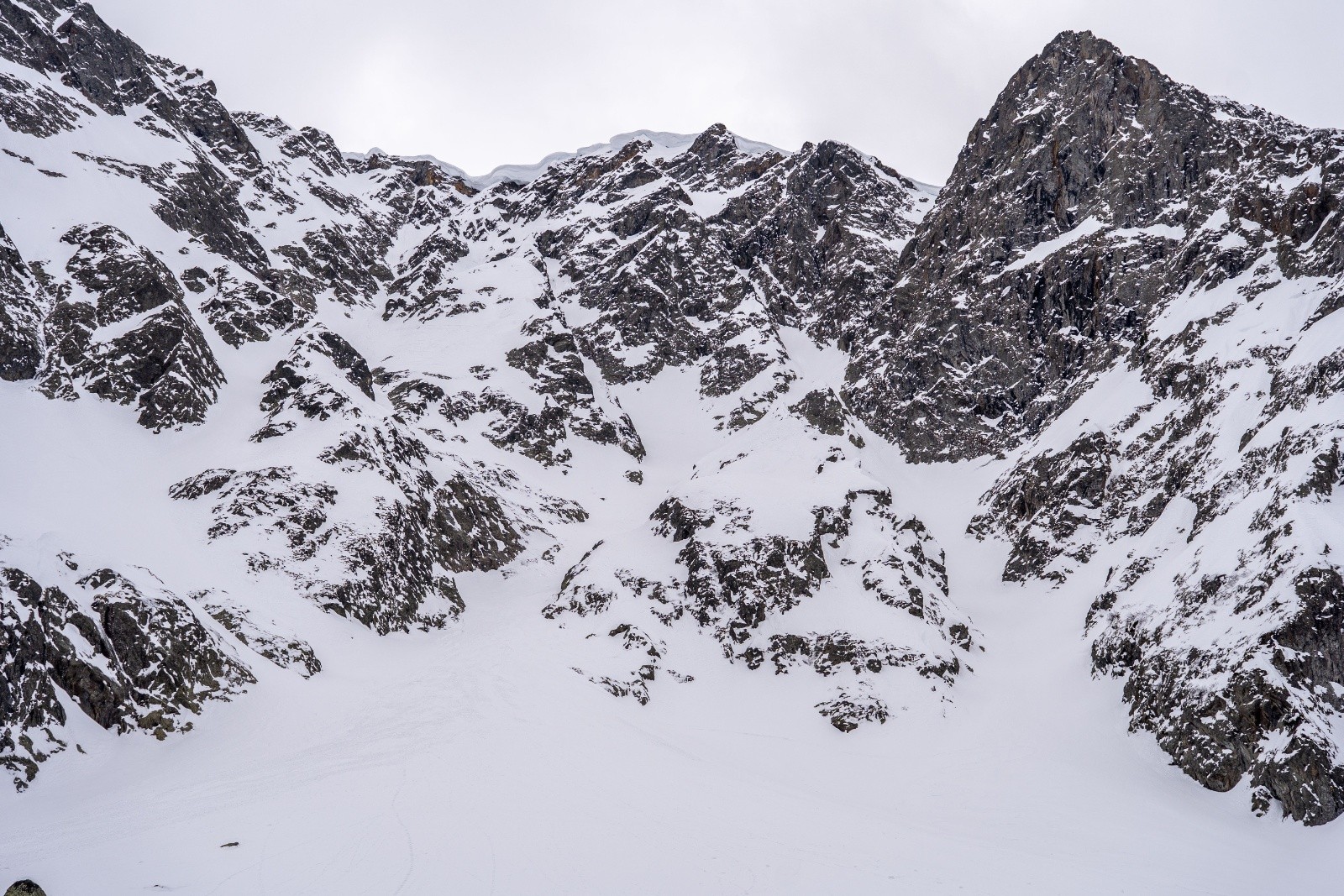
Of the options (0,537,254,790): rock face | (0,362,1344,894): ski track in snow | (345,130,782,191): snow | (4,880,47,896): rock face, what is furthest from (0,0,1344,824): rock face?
(345,130,782,191): snow

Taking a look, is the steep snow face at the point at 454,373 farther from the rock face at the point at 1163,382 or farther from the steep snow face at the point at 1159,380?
the rock face at the point at 1163,382

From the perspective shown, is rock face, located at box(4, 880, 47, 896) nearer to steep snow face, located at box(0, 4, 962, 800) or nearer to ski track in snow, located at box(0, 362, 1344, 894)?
ski track in snow, located at box(0, 362, 1344, 894)

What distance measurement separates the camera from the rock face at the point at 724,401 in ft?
101

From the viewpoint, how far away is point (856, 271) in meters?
102

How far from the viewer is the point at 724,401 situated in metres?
88.8

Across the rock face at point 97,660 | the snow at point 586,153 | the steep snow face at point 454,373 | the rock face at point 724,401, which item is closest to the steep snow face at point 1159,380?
the rock face at point 724,401

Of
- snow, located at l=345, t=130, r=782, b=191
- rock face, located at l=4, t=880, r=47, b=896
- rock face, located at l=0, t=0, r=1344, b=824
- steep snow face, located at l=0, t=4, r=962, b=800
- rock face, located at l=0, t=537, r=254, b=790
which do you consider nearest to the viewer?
rock face, located at l=4, t=880, r=47, b=896

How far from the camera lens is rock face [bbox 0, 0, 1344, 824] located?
3073cm

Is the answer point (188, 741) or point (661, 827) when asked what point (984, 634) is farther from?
point (188, 741)

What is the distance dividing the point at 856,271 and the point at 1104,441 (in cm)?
5088

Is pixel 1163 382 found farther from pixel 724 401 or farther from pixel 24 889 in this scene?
pixel 24 889

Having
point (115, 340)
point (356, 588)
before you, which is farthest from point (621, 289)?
point (356, 588)

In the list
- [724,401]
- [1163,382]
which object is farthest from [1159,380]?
[724,401]

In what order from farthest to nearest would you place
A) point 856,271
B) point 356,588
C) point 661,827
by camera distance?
1. point 856,271
2. point 356,588
3. point 661,827
